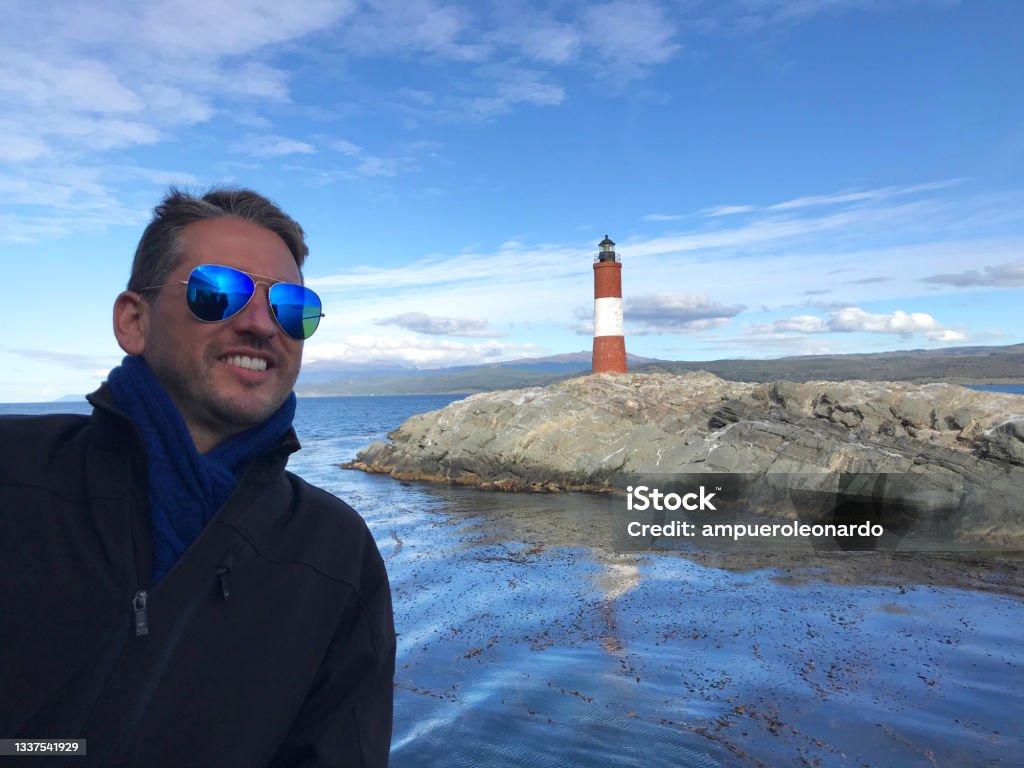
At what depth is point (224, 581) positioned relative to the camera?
2.00 metres

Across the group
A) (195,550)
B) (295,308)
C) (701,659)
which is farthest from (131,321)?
(701,659)

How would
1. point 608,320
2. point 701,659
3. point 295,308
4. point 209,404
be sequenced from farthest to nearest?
point 608,320
point 701,659
point 295,308
point 209,404

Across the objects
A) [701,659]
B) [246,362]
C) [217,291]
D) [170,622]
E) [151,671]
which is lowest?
[701,659]

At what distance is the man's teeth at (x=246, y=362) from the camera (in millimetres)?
2309

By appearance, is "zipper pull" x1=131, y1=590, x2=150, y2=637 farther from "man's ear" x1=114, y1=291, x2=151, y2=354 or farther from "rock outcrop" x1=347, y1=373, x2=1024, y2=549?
"rock outcrop" x1=347, y1=373, x2=1024, y2=549

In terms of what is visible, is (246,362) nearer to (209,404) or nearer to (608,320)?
(209,404)

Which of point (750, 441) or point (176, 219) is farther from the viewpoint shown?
point (750, 441)

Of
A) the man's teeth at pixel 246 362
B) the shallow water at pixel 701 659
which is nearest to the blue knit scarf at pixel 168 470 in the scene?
the man's teeth at pixel 246 362

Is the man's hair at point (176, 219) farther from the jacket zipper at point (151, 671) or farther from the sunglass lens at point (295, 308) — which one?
the jacket zipper at point (151, 671)

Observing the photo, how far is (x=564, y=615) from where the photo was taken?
12711 millimetres

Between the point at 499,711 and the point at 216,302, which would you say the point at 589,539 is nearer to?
the point at 499,711

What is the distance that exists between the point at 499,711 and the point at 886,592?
9684 millimetres

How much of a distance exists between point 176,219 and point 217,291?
31cm

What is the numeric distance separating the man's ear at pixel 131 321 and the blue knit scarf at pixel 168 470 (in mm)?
128
